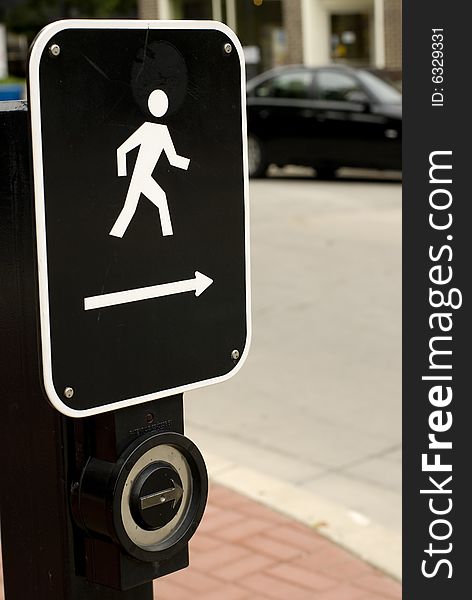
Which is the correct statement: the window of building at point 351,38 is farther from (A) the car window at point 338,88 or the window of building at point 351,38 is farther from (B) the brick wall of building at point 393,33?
(A) the car window at point 338,88

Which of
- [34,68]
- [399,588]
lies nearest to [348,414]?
[399,588]

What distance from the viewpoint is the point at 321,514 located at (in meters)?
4.52

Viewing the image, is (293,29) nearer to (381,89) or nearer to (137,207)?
(381,89)

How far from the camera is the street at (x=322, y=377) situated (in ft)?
17.0

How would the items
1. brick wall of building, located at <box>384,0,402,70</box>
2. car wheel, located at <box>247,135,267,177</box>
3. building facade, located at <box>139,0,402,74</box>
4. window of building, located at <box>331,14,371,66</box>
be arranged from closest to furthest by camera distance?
car wheel, located at <box>247,135,267,177</box> → brick wall of building, located at <box>384,0,402,70</box> → building facade, located at <box>139,0,402,74</box> → window of building, located at <box>331,14,371,66</box>

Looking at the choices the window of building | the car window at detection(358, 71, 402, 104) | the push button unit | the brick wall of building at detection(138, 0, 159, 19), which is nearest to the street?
the push button unit

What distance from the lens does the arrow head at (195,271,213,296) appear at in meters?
1.91

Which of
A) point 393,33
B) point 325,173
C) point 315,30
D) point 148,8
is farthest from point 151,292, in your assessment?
point 148,8

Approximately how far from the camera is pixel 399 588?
3.88m

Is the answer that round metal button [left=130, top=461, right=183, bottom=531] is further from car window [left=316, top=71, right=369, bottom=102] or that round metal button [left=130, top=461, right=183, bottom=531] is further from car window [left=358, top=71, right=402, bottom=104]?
car window [left=316, top=71, right=369, bottom=102]

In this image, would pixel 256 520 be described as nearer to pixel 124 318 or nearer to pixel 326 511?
pixel 326 511

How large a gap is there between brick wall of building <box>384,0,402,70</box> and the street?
41.3 feet

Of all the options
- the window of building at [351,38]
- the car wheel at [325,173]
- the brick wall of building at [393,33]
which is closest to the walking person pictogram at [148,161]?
the car wheel at [325,173]

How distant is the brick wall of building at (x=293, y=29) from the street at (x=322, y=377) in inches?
563
